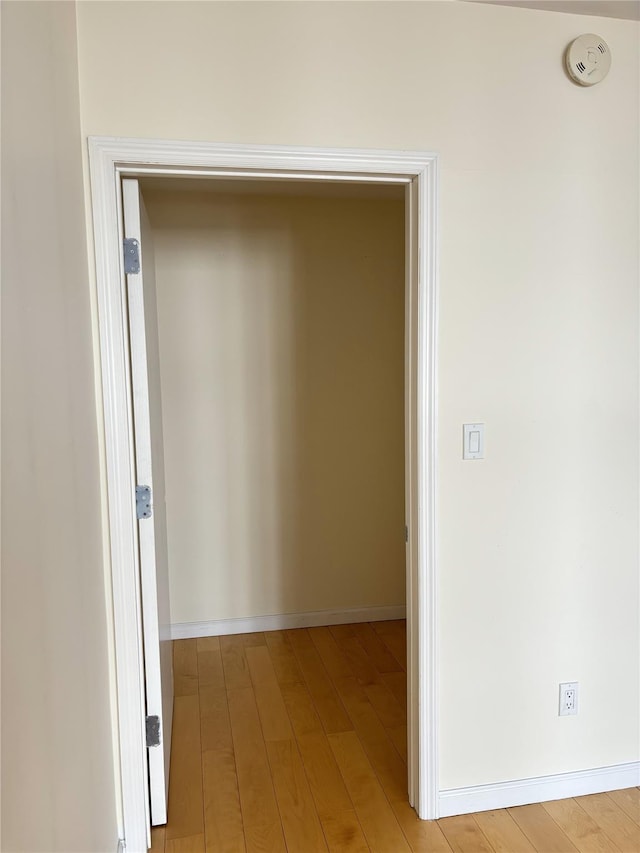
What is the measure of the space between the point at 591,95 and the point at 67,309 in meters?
1.71

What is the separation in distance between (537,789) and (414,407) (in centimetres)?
138

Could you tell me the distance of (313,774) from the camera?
8.04ft

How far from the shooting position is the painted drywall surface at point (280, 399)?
3.46 m

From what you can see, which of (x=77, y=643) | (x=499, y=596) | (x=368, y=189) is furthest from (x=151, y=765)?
(x=368, y=189)

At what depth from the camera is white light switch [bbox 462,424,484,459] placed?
2.12 metres

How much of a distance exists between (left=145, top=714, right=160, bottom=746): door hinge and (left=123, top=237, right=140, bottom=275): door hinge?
137 cm

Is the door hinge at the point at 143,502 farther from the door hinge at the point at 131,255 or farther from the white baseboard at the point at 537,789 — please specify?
the white baseboard at the point at 537,789

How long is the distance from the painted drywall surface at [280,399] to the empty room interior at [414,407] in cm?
93

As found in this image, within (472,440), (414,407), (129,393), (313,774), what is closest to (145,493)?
(129,393)

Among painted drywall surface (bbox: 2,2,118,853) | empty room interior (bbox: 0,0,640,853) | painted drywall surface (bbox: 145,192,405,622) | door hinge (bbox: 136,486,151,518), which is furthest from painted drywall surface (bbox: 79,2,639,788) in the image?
painted drywall surface (bbox: 145,192,405,622)

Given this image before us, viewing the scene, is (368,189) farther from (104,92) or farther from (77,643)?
(77,643)

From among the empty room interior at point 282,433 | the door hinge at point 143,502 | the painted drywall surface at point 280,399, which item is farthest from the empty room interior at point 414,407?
the painted drywall surface at point 280,399

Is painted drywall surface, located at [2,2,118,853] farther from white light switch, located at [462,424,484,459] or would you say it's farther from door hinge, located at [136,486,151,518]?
white light switch, located at [462,424,484,459]

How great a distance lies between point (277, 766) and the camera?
251 cm
